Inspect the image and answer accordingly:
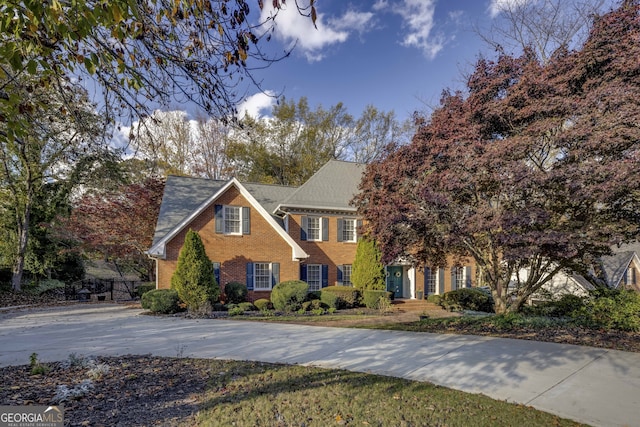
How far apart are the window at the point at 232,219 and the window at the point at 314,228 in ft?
12.9

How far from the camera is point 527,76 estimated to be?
31.0 feet

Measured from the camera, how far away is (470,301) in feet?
59.1

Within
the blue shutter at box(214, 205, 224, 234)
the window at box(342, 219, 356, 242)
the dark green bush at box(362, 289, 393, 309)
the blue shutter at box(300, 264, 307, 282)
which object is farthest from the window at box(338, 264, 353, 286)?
the blue shutter at box(214, 205, 224, 234)

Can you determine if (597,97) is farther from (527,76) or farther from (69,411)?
(69,411)

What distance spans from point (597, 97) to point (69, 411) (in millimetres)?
11242

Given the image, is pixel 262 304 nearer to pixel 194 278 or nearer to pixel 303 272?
pixel 194 278

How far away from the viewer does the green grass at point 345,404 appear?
4.14 meters

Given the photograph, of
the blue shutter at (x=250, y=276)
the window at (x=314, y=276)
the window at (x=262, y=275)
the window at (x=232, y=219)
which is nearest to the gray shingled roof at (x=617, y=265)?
the window at (x=314, y=276)

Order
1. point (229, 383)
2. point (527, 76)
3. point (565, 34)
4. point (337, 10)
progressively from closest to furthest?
1. point (229, 383)
2. point (337, 10)
3. point (527, 76)
4. point (565, 34)

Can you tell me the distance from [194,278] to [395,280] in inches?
463

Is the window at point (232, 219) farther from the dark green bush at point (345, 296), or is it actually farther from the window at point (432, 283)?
the window at point (432, 283)

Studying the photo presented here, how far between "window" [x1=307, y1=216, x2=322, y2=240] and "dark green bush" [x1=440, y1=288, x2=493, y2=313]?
7491mm

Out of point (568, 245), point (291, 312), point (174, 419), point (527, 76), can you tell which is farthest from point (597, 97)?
point (291, 312)

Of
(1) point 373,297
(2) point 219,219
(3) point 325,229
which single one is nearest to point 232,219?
(2) point 219,219
